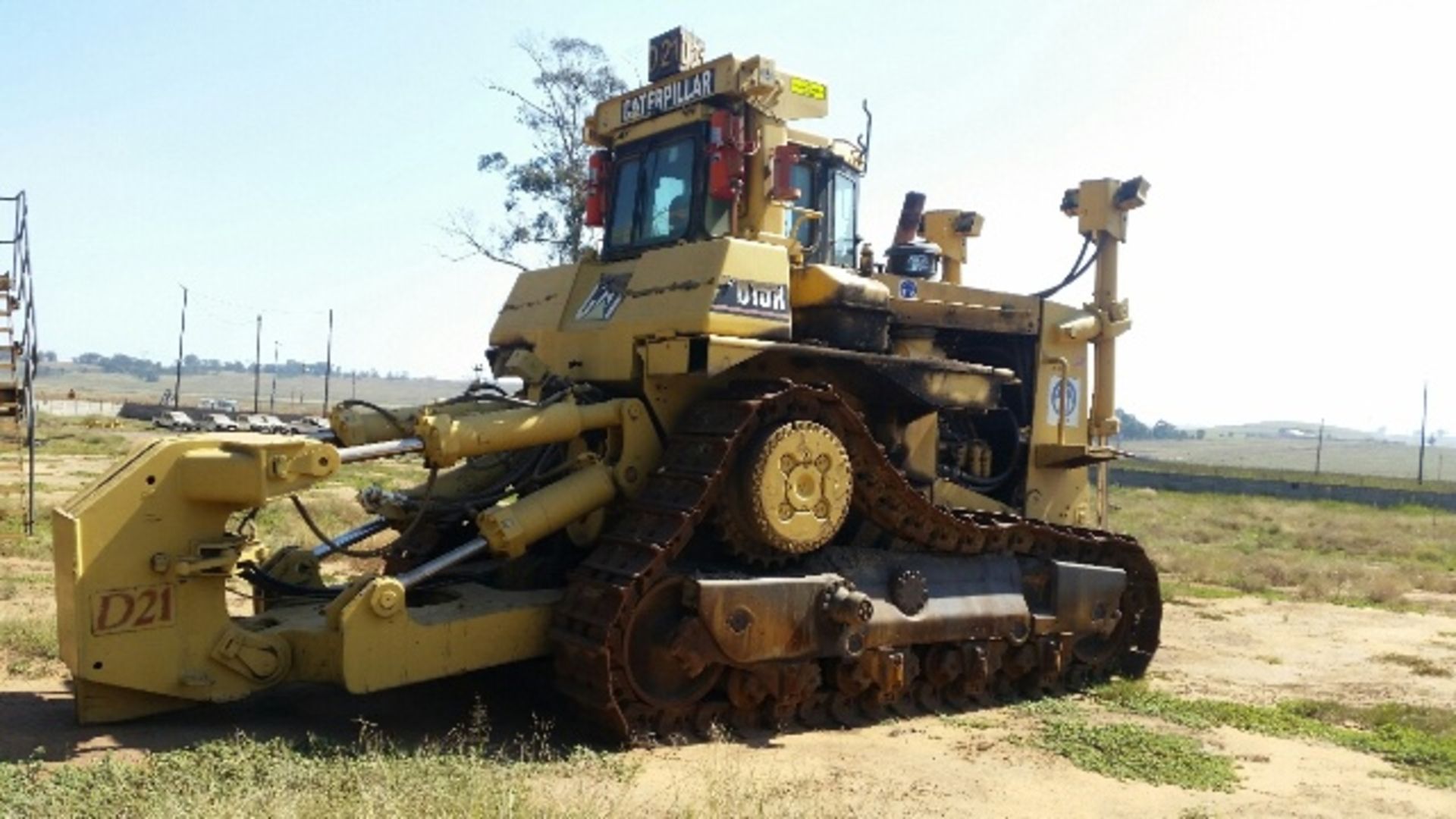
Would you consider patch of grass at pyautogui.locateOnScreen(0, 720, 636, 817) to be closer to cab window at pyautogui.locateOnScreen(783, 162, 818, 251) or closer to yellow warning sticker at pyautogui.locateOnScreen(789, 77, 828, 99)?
cab window at pyautogui.locateOnScreen(783, 162, 818, 251)

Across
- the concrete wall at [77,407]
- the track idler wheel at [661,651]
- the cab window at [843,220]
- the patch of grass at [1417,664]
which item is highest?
the cab window at [843,220]

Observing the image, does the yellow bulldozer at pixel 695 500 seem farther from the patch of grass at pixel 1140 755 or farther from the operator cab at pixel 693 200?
the patch of grass at pixel 1140 755

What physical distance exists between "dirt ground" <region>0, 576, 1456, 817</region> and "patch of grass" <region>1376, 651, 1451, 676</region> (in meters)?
2.00

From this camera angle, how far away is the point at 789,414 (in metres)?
7.86

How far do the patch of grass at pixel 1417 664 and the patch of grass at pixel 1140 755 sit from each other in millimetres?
4397

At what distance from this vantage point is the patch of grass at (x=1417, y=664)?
1100 cm

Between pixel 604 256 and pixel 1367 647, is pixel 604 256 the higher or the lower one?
the higher one

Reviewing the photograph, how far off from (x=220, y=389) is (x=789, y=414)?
19899 centimetres

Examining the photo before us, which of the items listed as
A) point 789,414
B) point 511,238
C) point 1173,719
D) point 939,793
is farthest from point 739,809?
point 511,238

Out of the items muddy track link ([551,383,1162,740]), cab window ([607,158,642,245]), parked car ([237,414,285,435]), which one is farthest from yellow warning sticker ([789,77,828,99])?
parked car ([237,414,285,435])

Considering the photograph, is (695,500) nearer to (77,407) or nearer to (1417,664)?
(1417,664)

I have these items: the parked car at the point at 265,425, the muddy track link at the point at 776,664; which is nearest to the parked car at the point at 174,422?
the parked car at the point at 265,425

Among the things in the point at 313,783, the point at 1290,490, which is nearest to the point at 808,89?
the point at 313,783

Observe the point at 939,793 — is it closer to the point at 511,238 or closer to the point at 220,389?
the point at 511,238
